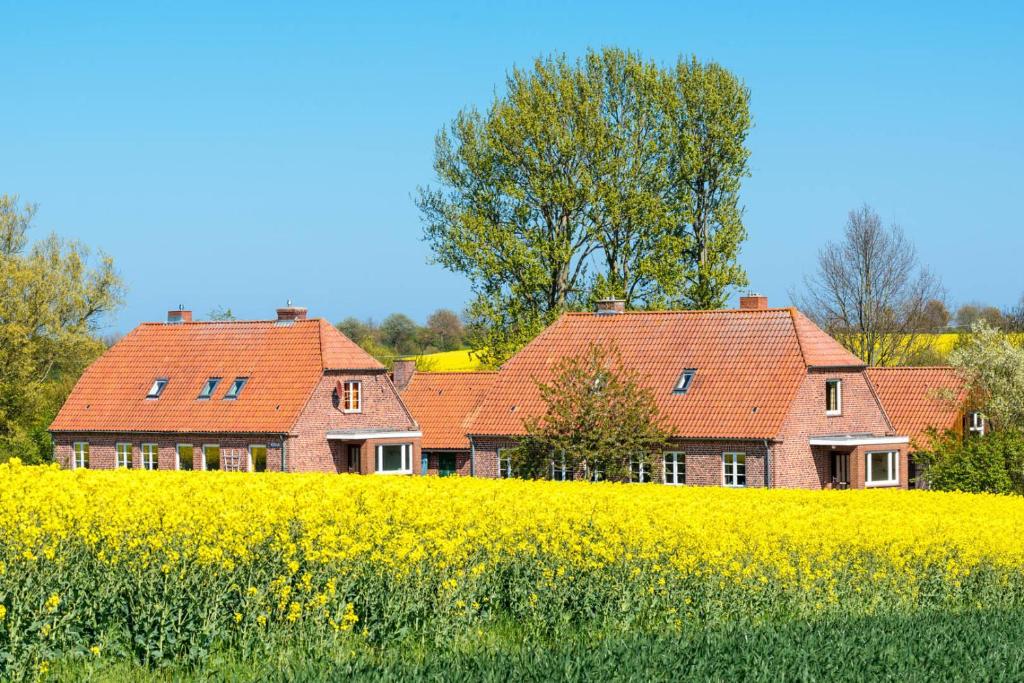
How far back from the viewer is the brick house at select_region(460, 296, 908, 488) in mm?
48219

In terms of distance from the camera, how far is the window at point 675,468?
160 feet

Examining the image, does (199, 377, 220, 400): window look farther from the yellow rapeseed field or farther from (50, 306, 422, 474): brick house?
the yellow rapeseed field

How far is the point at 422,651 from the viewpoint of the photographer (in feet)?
59.9

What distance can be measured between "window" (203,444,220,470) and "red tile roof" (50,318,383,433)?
2.54 ft

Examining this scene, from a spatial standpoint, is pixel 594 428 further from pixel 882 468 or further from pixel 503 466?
pixel 882 468

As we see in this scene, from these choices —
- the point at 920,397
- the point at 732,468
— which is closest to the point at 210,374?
the point at 732,468

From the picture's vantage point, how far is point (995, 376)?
5362 centimetres

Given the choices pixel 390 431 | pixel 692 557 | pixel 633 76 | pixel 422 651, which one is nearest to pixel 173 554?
pixel 422 651

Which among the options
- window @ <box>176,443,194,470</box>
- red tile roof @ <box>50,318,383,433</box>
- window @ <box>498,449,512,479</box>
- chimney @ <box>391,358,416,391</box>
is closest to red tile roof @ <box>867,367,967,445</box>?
window @ <box>498,449,512,479</box>

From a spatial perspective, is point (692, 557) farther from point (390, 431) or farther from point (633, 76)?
point (633, 76)

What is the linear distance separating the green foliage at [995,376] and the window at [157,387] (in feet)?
95.7

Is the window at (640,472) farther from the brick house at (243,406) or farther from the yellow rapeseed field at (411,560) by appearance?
the yellow rapeseed field at (411,560)

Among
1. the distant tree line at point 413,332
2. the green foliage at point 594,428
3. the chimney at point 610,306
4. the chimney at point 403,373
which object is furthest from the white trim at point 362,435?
the distant tree line at point 413,332

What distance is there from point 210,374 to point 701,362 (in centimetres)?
1895
